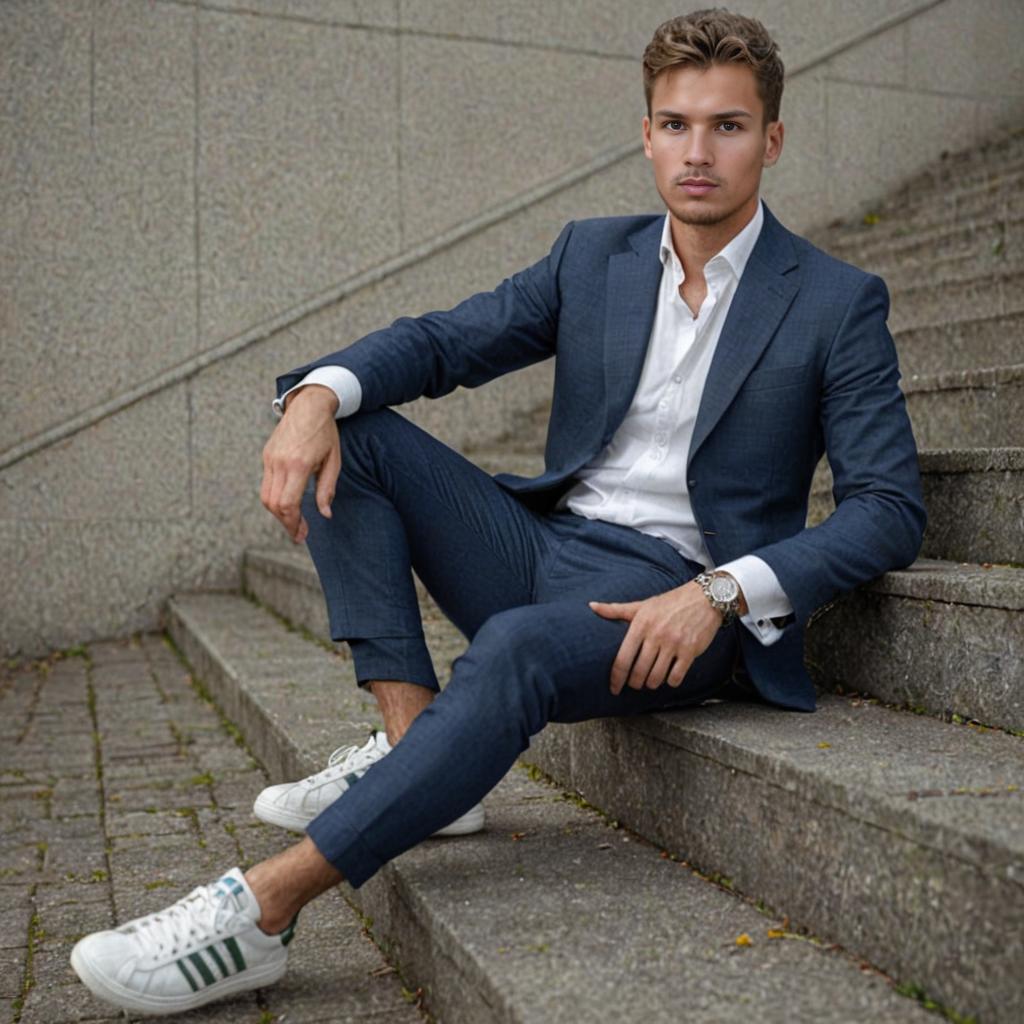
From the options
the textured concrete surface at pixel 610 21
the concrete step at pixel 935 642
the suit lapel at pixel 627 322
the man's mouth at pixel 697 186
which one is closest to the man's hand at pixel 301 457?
the suit lapel at pixel 627 322

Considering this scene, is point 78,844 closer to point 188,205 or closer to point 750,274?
point 750,274

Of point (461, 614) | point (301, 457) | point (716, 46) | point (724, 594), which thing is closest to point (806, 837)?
point (724, 594)

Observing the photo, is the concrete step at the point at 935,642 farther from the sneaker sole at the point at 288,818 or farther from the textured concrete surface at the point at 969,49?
the textured concrete surface at the point at 969,49

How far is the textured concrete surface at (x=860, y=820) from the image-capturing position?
149cm

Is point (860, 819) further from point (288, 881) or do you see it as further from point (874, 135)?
point (874, 135)

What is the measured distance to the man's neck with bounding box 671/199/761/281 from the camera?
2.49m

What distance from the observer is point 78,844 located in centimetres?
315

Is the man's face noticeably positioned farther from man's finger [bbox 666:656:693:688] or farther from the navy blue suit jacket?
man's finger [bbox 666:656:693:688]

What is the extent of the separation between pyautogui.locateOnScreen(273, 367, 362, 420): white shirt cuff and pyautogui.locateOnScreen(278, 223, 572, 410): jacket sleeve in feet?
0.47

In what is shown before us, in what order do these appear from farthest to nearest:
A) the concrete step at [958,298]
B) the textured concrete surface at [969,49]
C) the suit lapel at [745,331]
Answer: the textured concrete surface at [969,49], the concrete step at [958,298], the suit lapel at [745,331]

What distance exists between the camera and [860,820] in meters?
1.70

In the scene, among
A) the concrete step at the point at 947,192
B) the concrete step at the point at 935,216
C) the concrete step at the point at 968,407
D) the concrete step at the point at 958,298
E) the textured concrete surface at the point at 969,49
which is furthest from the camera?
the textured concrete surface at the point at 969,49

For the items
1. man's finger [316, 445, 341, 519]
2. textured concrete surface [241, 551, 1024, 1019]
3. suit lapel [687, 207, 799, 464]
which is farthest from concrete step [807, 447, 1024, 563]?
man's finger [316, 445, 341, 519]

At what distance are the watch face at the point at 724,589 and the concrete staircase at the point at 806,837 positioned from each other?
0.22 meters
